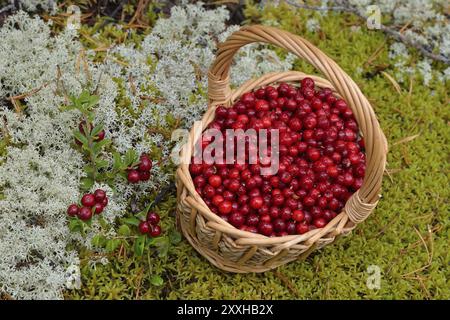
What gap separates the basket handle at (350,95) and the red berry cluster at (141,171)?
0.59 m

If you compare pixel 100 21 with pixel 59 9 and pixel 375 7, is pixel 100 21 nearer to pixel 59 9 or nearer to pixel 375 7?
pixel 59 9

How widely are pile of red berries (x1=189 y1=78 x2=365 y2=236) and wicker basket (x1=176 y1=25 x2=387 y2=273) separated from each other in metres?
0.09

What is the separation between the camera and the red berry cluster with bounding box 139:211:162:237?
2678mm

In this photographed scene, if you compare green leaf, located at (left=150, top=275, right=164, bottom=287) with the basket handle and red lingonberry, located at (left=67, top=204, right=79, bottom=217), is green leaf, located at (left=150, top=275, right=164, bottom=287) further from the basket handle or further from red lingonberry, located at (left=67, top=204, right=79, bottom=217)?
the basket handle

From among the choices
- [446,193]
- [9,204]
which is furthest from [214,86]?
[446,193]

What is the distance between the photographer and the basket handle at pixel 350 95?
2375 mm

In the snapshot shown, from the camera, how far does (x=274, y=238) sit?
2453mm

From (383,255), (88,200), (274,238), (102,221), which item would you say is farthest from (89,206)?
(383,255)

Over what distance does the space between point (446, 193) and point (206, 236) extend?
1417 mm

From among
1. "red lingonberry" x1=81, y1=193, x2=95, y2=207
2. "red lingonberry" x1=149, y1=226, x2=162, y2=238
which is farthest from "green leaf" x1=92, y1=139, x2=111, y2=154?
"red lingonberry" x1=149, y1=226, x2=162, y2=238

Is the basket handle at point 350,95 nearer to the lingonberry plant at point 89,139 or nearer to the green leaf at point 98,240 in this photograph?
the lingonberry plant at point 89,139

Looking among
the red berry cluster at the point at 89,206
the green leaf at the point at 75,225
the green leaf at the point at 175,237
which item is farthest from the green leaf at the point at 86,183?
the green leaf at the point at 175,237

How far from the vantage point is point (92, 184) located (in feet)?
9.32

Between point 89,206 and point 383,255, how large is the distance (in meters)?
1.46
